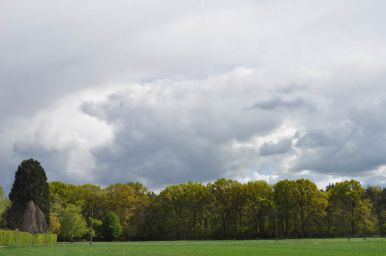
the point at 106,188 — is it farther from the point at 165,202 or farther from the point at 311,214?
the point at 311,214


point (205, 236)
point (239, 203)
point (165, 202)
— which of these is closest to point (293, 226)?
point (239, 203)

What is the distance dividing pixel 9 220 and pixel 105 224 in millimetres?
35042

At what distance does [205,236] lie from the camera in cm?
13512

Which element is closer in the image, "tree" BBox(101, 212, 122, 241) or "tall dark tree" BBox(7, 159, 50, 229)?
"tall dark tree" BBox(7, 159, 50, 229)

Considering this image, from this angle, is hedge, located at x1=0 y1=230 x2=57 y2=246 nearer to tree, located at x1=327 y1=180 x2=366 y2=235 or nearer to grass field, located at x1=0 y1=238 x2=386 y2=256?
grass field, located at x1=0 y1=238 x2=386 y2=256

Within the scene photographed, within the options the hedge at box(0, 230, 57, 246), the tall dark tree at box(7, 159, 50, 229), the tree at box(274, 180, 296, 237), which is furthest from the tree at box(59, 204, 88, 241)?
the tree at box(274, 180, 296, 237)

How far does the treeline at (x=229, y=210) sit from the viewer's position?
127500mm

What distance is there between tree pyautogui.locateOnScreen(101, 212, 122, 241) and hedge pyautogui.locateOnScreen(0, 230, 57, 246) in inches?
1383

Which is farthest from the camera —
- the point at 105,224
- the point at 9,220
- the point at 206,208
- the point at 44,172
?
the point at 206,208

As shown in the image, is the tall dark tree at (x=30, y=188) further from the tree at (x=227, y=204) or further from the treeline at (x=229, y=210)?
the tree at (x=227, y=204)

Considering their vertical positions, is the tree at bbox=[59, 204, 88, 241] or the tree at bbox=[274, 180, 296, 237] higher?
the tree at bbox=[274, 180, 296, 237]

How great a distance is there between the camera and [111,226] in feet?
417

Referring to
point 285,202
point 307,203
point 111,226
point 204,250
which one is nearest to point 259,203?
point 285,202

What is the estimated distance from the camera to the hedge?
72.1 meters
